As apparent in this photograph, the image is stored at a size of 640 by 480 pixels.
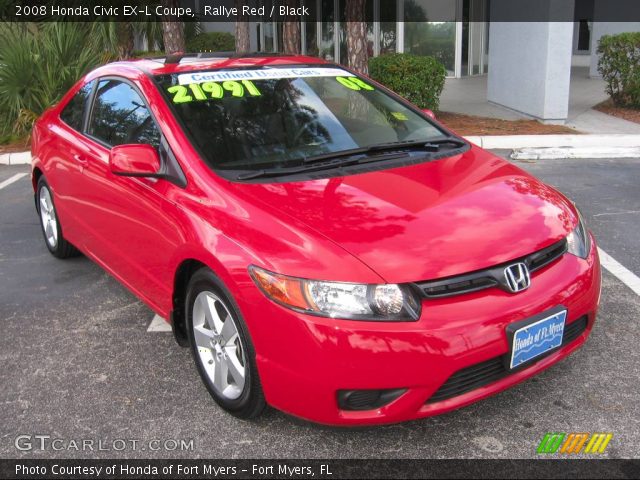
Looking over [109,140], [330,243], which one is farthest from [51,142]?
[330,243]

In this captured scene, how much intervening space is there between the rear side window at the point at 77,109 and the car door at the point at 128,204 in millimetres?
187

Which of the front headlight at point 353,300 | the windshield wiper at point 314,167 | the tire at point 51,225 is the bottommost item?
the tire at point 51,225

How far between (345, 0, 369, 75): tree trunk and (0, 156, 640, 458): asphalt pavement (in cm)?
707

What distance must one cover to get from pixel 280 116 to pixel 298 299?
140 cm

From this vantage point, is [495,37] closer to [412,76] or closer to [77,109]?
[412,76]

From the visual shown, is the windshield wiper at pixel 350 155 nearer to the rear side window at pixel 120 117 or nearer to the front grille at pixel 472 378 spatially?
the rear side window at pixel 120 117

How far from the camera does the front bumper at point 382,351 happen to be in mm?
2459

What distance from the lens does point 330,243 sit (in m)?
2.64

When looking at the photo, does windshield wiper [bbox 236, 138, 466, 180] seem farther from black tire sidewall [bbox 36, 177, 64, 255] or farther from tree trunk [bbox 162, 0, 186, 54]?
tree trunk [bbox 162, 0, 186, 54]

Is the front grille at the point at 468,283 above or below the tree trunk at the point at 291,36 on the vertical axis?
below

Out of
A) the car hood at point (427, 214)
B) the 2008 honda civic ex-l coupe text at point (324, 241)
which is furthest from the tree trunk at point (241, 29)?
the car hood at point (427, 214)

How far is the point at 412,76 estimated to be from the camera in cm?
1037

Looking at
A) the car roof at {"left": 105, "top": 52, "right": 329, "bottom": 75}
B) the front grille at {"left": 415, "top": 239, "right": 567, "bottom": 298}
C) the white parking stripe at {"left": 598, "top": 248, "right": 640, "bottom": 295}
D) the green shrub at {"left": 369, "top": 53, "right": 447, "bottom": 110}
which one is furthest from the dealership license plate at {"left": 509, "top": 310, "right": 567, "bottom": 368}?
the green shrub at {"left": 369, "top": 53, "right": 447, "bottom": 110}

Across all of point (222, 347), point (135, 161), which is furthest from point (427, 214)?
point (135, 161)
